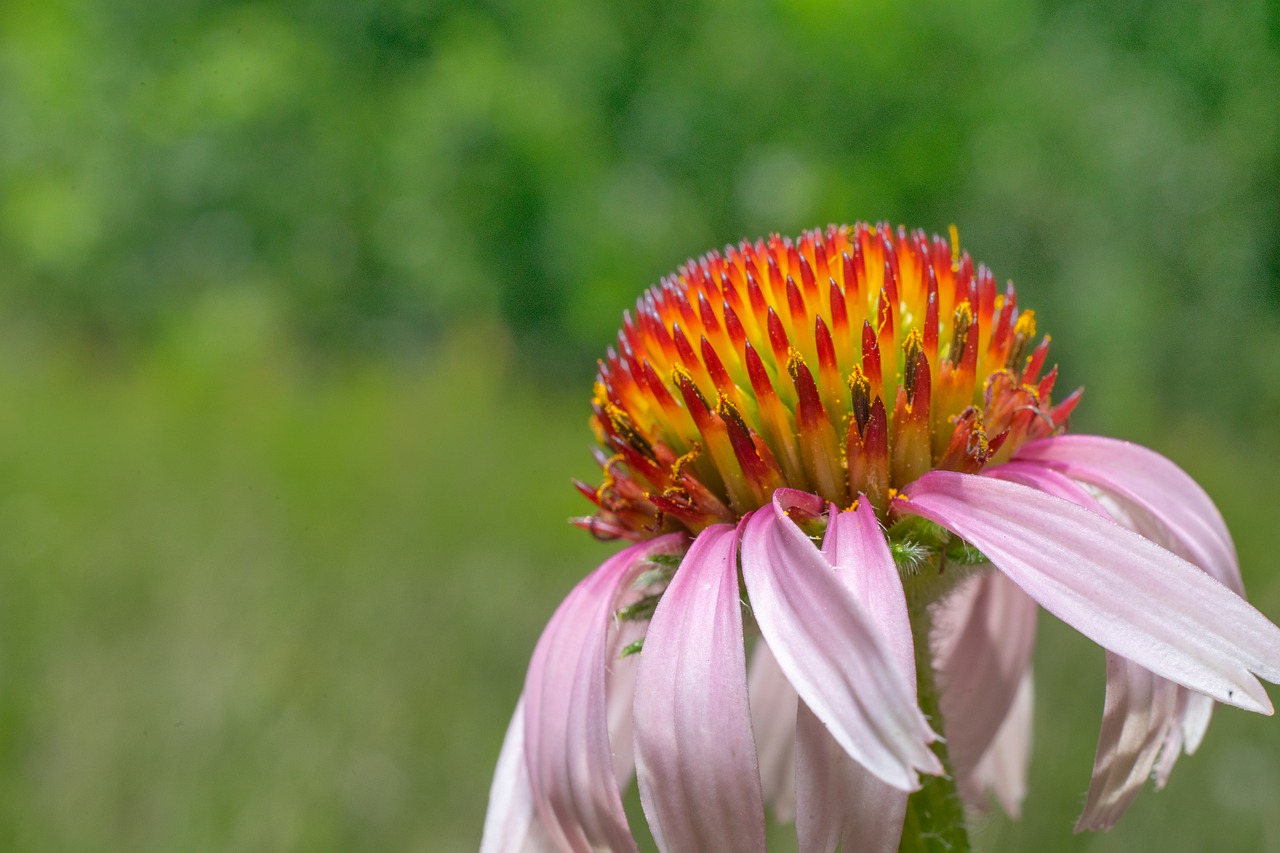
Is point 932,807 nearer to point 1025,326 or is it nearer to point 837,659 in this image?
point 837,659

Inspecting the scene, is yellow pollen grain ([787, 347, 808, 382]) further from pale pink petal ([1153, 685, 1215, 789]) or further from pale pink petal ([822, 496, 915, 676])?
pale pink petal ([1153, 685, 1215, 789])

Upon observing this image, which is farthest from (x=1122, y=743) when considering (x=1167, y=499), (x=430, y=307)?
(x=430, y=307)

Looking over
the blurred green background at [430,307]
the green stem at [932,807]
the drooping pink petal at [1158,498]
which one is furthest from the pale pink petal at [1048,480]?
the blurred green background at [430,307]

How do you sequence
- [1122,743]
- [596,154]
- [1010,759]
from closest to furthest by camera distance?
[1122,743]
[1010,759]
[596,154]

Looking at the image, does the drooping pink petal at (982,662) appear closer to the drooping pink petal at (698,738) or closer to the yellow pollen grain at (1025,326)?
the yellow pollen grain at (1025,326)

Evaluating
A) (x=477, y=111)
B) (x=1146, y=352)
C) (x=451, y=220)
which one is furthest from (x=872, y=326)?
(x=451, y=220)
